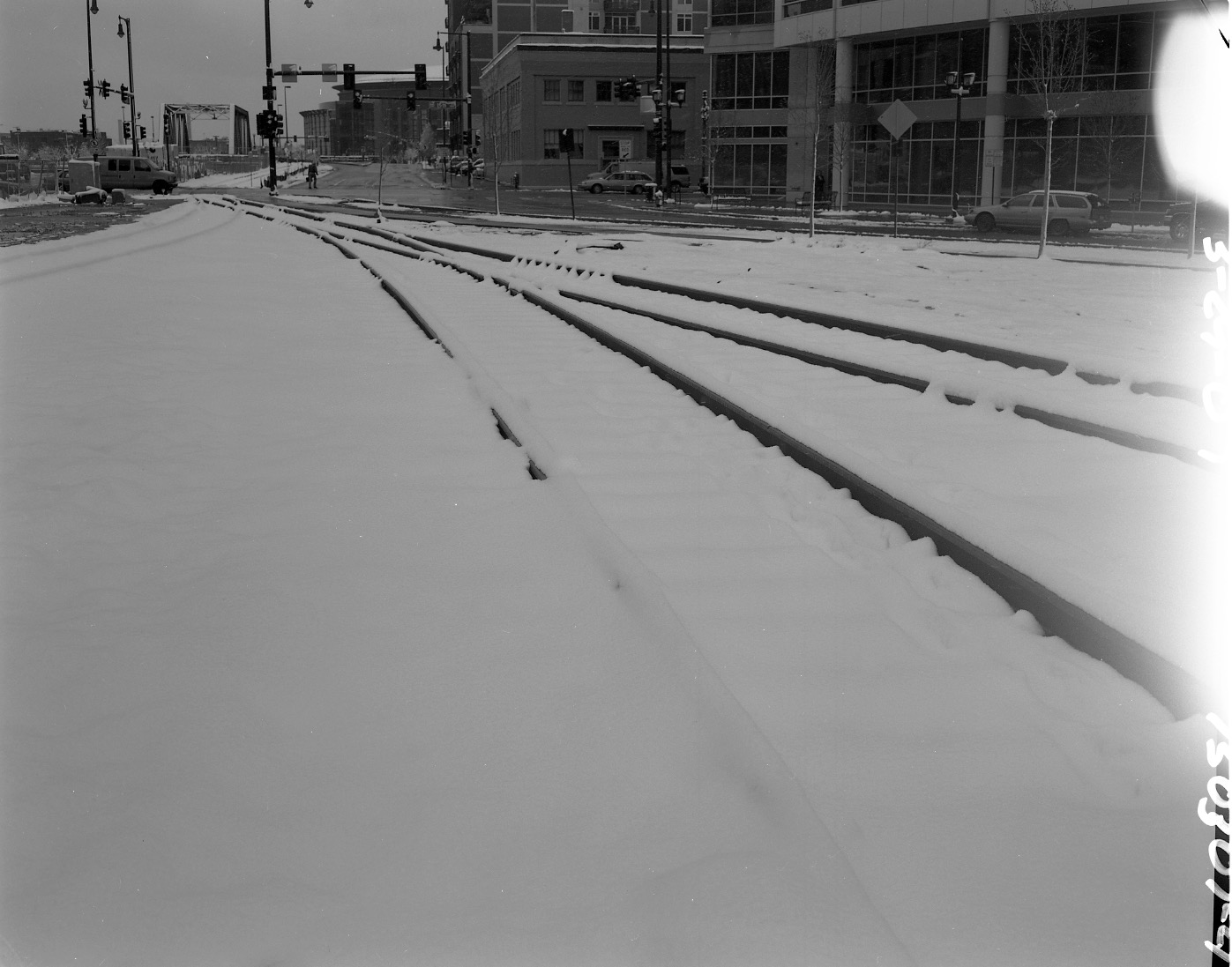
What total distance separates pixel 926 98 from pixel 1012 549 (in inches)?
1884

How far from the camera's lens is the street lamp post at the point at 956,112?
4259 cm

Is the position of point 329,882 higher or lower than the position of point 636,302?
lower

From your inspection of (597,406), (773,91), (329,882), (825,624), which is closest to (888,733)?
(825,624)

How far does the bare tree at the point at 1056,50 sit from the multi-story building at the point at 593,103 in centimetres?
3640

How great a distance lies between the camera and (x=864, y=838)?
2.61 metres

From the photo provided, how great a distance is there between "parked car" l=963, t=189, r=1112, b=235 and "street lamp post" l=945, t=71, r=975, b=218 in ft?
19.9

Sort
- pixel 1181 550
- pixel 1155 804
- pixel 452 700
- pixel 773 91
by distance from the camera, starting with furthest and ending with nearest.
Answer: pixel 773 91 → pixel 1181 550 → pixel 452 700 → pixel 1155 804

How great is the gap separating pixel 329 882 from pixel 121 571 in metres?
2.45

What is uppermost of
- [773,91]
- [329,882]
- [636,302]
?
[773,91]

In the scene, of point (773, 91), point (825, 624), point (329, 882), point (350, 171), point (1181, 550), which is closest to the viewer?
point (329, 882)

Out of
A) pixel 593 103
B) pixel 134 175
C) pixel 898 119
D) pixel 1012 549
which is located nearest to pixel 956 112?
pixel 898 119

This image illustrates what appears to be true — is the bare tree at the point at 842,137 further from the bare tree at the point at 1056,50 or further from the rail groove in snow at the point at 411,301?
the rail groove in snow at the point at 411,301

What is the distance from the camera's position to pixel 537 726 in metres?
3.25

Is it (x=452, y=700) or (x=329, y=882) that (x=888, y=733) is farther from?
(x=329, y=882)
